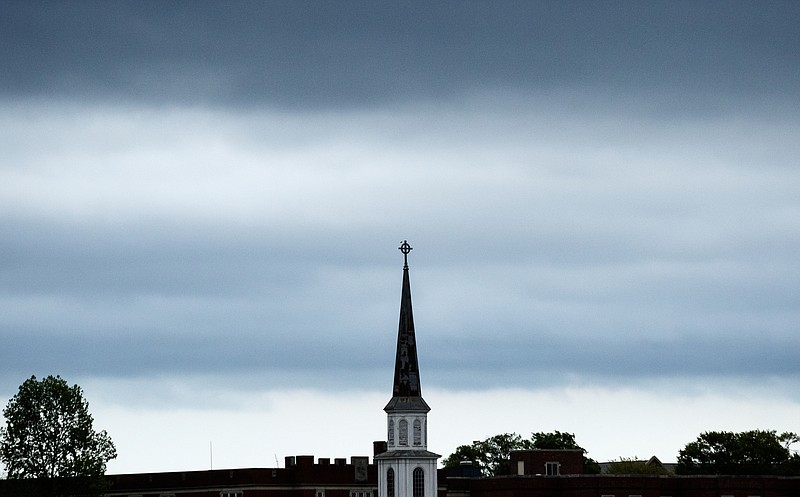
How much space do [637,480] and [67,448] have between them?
5158 centimetres

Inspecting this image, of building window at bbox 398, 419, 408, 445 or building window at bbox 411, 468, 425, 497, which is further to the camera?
building window at bbox 411, 468, 425, 497

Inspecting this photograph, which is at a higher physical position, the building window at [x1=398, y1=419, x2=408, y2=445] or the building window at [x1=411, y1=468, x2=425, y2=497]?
the building window at [x1=398, y1=419, x2=408, y2=445]

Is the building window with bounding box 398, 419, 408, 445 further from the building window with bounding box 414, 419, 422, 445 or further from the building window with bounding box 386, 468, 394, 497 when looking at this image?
the building window with bounding box 386, 468, 394, 497

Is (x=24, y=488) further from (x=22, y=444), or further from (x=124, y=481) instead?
(x=124, y=481)

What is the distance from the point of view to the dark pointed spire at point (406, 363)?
164 m

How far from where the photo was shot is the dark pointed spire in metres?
164

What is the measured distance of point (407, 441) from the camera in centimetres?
16450

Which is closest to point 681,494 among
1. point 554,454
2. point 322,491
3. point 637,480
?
point 637,480

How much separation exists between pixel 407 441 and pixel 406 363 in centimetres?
626

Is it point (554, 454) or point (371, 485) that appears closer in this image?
point (371, 485)

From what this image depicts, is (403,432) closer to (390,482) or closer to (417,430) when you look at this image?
(417,430)

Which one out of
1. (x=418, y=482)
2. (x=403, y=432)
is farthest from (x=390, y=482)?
(x=403, y=432)

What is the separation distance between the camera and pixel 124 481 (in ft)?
606

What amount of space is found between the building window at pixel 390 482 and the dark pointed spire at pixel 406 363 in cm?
513
